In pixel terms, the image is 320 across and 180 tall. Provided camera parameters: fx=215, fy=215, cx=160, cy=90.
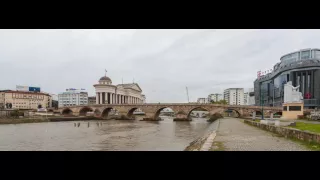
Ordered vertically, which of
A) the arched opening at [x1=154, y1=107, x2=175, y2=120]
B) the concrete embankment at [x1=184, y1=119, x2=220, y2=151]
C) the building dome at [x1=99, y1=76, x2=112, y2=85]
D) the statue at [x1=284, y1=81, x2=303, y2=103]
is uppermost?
the building dome at [x1=99, y1=76, x2=112, y2=85]

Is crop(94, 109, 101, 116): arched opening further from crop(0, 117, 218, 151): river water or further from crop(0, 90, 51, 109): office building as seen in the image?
crop(0, 117, 218, 151): river water

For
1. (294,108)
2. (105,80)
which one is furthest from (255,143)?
(105,80)

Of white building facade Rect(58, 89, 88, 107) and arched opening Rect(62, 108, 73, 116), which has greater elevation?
white building facade Rect(58, 89, 88, 107)

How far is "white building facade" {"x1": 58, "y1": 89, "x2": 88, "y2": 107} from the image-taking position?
92812 mm

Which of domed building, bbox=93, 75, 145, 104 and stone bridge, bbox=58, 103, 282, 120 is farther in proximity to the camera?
domed building, bbox=93, 75, 145, 104

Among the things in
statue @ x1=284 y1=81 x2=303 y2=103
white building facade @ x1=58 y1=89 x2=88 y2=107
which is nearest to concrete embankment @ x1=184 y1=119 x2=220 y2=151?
statue @ x1=284 y1=81 x2=303 y2=103

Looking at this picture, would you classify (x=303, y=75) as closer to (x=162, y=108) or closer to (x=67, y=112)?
(x=162, y=108)

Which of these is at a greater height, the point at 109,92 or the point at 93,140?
the point at 109,92

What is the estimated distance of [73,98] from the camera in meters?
93.1
